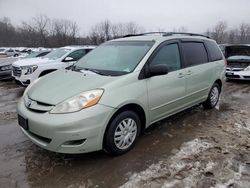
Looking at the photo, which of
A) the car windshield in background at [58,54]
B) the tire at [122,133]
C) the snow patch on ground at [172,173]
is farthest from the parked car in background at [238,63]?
the tire at [122,133]

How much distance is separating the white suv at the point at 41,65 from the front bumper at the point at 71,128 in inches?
192

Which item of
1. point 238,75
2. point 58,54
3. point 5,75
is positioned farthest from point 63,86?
point 238,75

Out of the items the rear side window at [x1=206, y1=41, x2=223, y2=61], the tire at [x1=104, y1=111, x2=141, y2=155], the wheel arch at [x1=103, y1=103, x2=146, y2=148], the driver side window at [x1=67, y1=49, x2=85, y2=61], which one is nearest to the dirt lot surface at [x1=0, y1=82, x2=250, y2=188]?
the tire at [x1=104, y1=111, x2=141, y2=155]

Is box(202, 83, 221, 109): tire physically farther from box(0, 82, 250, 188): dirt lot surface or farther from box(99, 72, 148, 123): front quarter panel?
box(99, 72, 148, 123): front quarter panel

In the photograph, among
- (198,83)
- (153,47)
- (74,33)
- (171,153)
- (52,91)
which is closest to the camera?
(52,91)

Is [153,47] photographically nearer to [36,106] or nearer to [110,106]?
[110,106]

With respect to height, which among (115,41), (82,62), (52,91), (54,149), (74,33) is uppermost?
(74,33)

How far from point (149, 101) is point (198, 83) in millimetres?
1619

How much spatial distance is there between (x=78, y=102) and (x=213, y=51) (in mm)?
3785

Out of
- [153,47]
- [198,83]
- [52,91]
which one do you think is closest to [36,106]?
[52,91]

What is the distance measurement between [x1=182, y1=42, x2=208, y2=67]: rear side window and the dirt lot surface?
124 centimetres

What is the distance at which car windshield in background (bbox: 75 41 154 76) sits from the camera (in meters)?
3.70

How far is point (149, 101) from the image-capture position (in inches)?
143

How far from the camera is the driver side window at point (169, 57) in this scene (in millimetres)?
3936
